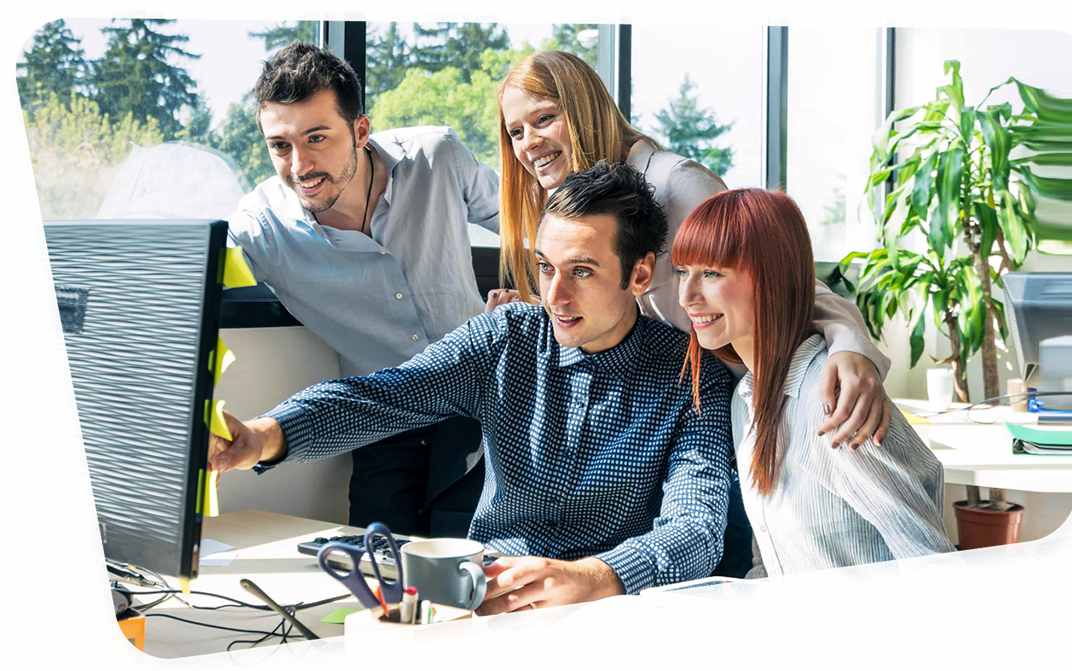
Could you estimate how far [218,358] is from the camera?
0.82 metres

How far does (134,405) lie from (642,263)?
1023 millimetres

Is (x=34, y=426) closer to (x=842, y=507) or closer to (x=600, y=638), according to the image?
(x=600, y=638)

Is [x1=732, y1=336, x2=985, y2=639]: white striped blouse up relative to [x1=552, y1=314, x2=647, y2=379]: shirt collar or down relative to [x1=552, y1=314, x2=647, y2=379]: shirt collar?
down

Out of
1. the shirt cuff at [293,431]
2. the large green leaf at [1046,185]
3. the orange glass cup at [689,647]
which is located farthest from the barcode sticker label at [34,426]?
the large green leaf at [1046,185]

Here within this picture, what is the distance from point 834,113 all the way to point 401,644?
178 inches

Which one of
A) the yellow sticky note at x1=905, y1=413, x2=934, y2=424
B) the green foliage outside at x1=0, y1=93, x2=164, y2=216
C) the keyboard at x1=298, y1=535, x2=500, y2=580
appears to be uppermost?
the green foliage outside at x1=0, y1=93, x2=164, y2=216

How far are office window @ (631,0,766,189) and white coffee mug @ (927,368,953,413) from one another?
1080 mm

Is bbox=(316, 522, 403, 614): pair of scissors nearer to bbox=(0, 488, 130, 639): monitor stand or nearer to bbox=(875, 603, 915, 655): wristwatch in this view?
bbox=(0, 488, 130, 639): monitor stand

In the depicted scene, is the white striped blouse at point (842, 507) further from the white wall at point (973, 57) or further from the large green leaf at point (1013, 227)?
the large green leaf at point (1013, 227)

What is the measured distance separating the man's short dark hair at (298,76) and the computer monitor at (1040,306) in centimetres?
167

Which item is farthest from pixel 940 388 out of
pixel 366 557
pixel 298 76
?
pixel 366 557

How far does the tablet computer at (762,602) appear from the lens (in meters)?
1.10

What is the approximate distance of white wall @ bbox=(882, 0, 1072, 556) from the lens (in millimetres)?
4418

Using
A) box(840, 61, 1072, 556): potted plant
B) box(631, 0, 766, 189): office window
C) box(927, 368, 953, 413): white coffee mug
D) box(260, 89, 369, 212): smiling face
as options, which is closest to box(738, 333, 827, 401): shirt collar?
box(260, 89, 369, 212): smiling face
